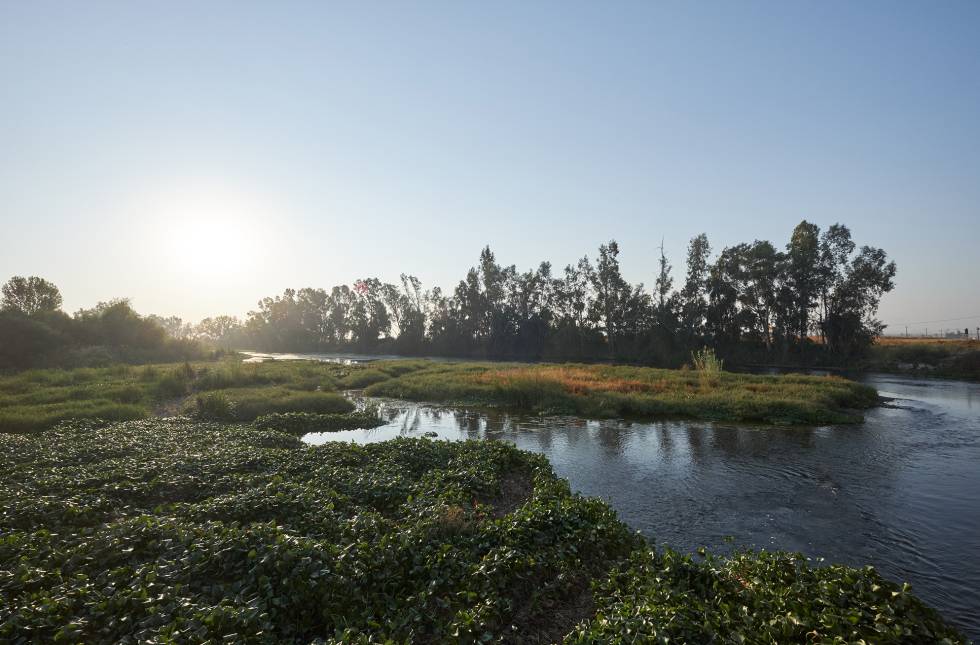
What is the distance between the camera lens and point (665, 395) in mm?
26406

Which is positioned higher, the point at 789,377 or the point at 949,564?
the point at 789,377

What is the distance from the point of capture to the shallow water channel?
911 centimetres

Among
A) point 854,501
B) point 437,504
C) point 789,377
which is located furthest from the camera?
point 789,377

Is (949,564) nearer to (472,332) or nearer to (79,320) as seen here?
(79,320)

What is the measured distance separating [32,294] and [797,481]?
81.5 meters

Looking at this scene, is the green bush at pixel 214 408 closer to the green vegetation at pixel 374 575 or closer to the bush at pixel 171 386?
the bush at pixel 171 386

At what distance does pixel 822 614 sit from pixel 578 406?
1991 cm

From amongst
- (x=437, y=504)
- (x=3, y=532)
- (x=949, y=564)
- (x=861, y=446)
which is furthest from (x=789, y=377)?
(x=3, y=532)

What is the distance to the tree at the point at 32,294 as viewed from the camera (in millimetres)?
57594

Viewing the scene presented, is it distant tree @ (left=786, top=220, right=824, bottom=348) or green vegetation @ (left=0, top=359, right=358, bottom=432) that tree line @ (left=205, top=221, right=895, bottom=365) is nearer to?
distant tree @ (left=786, top=220, right=824, bottom=348)

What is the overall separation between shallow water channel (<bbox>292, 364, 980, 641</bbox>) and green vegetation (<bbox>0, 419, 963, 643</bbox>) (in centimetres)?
283

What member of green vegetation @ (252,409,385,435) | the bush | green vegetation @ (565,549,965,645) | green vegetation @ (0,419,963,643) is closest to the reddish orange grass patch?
green vegetation @ (252,409,385,435)

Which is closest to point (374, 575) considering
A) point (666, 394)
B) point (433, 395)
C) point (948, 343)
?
point (666, 394)

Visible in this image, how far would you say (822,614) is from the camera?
5000mm
